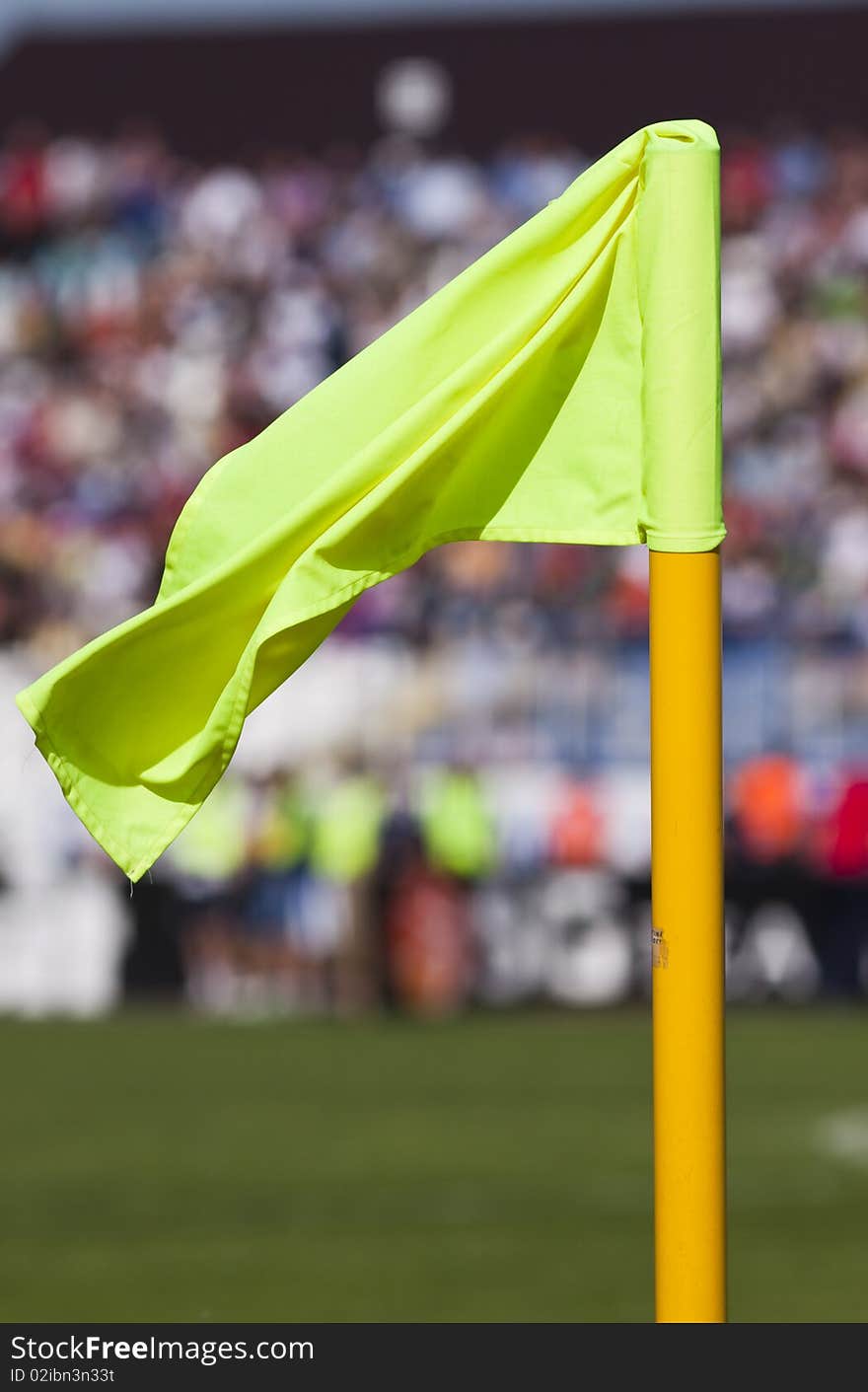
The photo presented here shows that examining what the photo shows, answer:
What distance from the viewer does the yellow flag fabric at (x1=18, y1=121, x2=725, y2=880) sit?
170 inches

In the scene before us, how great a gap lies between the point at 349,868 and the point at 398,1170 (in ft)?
18.6

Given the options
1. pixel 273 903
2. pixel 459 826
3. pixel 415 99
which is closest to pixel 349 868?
pixel 273 903

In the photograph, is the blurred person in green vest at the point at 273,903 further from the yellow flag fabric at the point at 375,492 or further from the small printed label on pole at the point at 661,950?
the small printed label on pole at the point at 661,950

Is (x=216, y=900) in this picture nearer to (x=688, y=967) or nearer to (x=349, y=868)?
(x=349, y=868)

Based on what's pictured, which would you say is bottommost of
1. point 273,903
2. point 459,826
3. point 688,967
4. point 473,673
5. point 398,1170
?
point 688,967

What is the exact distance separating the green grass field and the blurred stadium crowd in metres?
0.76

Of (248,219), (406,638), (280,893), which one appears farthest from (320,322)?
(280,893)

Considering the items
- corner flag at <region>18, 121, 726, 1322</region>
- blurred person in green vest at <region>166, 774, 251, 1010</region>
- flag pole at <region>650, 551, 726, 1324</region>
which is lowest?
flag pole at <region>650, 551, 726, 1324</region>

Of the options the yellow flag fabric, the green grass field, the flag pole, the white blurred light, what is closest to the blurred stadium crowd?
the green grass field

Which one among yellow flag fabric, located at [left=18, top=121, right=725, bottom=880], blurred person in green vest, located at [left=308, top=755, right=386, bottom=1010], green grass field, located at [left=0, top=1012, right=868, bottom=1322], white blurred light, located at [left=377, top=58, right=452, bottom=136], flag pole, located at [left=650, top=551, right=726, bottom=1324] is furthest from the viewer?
white blurred light, located at [left=377, top=58, right=452, bottom=136]

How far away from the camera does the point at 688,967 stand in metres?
4.05

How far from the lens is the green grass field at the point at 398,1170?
25.4 feet

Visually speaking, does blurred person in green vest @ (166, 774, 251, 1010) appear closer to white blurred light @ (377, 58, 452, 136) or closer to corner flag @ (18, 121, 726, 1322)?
white blurred light @ (377, 58, 452, 136)

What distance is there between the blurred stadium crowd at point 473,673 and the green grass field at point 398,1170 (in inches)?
29.9
